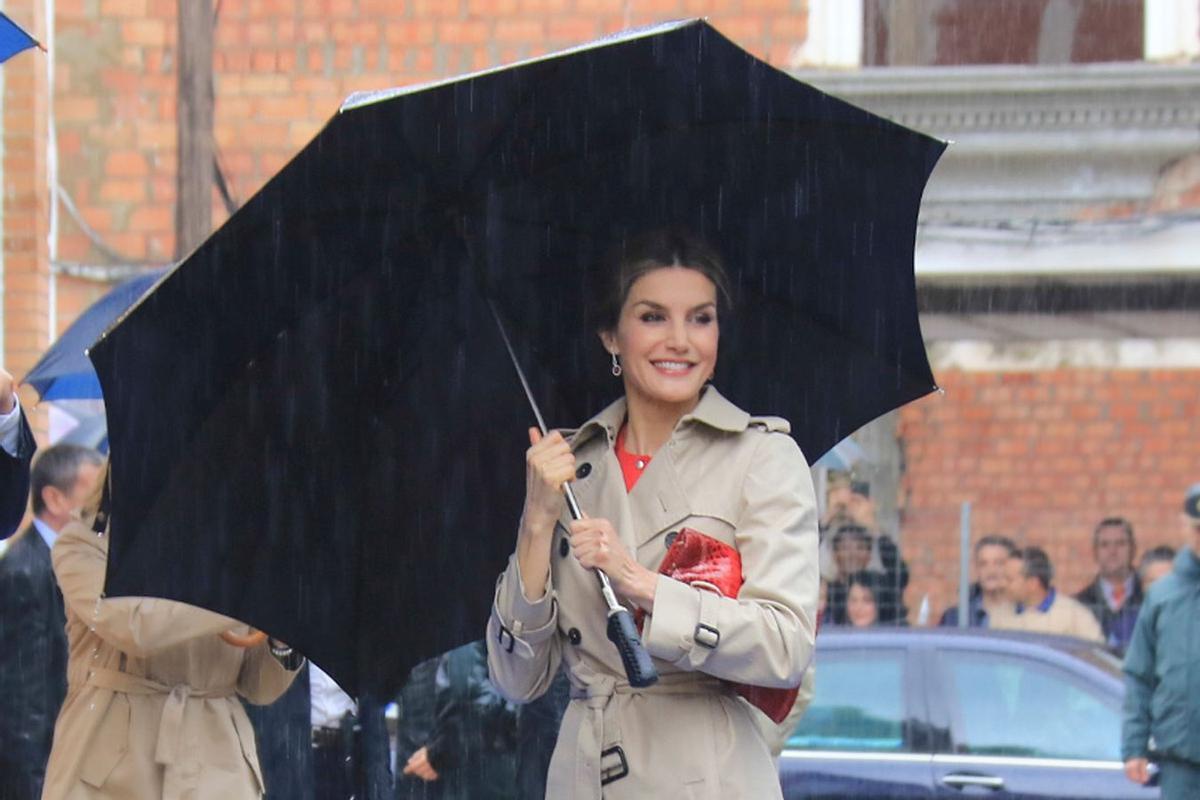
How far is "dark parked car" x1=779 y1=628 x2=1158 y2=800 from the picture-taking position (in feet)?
27.7

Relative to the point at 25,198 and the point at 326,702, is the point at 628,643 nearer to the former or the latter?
the point at 326,702

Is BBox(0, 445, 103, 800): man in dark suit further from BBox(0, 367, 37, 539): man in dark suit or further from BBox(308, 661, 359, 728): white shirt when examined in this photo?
BBox(0, 367, 37, 539): man in dark suit

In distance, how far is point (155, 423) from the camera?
3973mm

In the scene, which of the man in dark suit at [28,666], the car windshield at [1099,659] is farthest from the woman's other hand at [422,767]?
the car windshield at [1099,659]

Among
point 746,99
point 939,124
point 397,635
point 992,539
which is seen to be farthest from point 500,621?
point 939,124

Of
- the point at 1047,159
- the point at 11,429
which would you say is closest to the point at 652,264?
the point at 11,429

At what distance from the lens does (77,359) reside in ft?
27.1

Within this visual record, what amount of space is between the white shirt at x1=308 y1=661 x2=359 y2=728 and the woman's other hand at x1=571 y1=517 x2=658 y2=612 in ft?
19.2

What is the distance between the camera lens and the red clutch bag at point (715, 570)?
3607mm

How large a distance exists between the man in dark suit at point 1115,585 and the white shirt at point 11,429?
27.4 ft

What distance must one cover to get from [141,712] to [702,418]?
7.99 feet

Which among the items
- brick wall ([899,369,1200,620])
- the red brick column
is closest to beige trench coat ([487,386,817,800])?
brick wall ([899,369,1200,620])

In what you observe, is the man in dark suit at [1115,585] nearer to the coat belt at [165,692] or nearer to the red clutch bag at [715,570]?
the coat belt at [165,692]

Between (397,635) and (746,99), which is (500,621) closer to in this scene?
(397,635)
